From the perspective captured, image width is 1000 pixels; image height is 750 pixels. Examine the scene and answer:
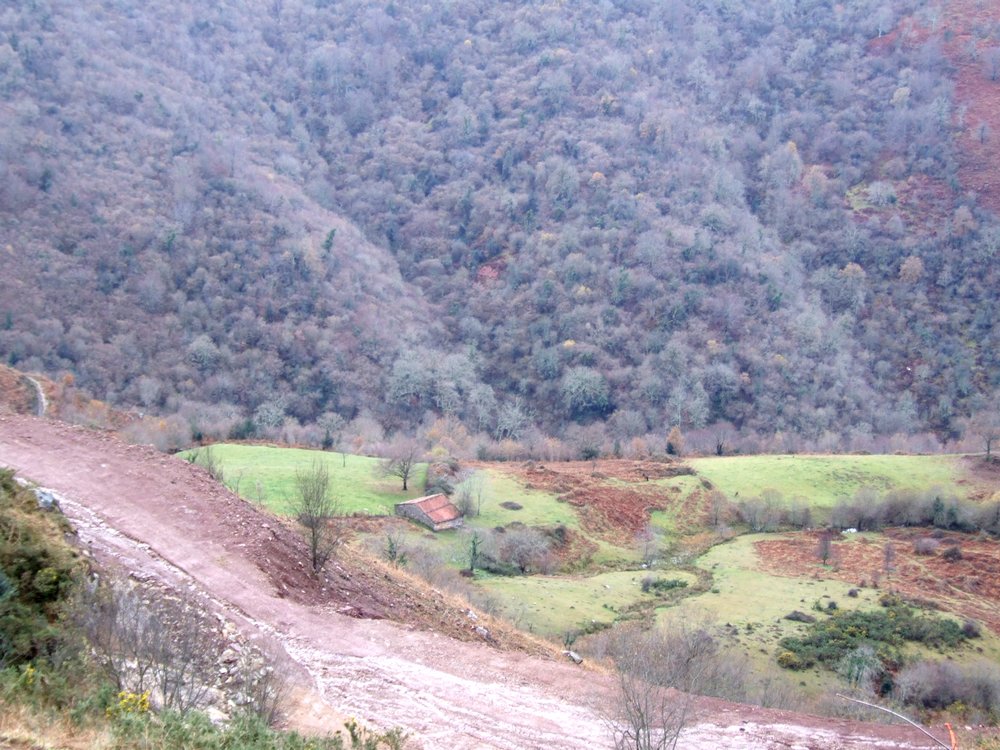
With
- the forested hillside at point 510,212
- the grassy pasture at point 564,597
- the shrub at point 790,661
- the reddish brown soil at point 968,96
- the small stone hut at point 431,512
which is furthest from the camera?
the reddish brown soil at point 968,96

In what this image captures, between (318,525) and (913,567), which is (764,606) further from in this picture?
(318,525)

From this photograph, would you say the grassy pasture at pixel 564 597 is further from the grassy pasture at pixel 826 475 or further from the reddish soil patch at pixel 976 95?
the reddish soil patch at pixel 976 95

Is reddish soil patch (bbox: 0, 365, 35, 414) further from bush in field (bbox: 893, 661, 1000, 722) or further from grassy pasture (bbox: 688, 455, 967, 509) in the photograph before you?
grassy pasture (bbox: 688, 455, 967, 509)

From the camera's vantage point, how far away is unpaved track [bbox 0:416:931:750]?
11477 mm

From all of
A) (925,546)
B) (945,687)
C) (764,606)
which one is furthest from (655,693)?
(925,546)

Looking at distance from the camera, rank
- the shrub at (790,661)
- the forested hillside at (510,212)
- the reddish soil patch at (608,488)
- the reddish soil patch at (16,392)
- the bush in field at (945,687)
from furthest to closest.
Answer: the forested hillside at (510,212) < the reddish soil patch at (608,488) < the shrub at (790,661) < the reddish soil patch at (16,392) < the bush in field at (945,687)

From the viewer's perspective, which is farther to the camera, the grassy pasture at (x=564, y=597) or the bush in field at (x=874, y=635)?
the bush in field at (x=874, y=635)

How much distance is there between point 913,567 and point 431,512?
23.5 m

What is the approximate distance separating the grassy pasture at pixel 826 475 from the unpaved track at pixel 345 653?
1385 inches

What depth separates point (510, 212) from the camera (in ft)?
290

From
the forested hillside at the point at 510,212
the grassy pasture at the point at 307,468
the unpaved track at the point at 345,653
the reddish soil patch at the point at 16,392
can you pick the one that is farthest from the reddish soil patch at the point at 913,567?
the reddish soil patch at the point at 16,392

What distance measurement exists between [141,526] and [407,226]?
256 feet

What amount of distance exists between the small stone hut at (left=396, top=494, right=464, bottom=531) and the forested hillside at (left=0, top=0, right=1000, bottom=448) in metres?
14.8

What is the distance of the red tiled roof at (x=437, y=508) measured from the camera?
117 ft
